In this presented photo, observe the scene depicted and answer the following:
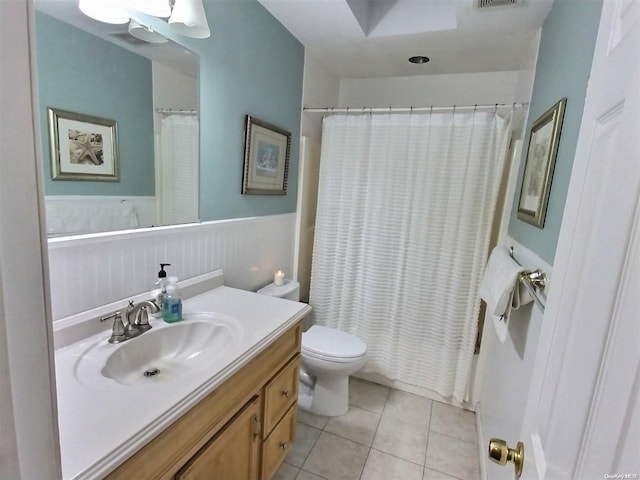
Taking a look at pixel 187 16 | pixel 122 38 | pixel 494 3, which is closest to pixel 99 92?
pixel 122 38

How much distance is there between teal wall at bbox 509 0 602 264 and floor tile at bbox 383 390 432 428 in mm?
1272

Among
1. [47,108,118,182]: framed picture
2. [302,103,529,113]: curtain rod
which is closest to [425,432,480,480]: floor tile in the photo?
[302,103,529,113]: curtain rod

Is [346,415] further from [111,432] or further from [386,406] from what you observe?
[111,432]

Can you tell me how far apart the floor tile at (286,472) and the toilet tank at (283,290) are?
884mm

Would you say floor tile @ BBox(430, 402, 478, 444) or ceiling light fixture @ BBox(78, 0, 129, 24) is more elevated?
ceiling light fixture @ BBox(78, 0, 129, 24)

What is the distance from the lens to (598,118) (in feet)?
1.66

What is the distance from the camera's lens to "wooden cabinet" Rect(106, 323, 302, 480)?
0.75 metres

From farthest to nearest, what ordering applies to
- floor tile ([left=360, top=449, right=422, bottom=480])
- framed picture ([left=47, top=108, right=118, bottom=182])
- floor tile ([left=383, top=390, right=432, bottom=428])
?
floor tile ([left=383, top=390, right=432, bottom=428]) < floor tile ([left=360, top=449, right=422, bottom=480]) < framed picture ([left=47, top=108, right=118, bottom=182])

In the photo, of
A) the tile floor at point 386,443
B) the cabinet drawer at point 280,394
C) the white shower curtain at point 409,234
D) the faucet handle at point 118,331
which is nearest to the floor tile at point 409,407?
the tile floor at point 386,443

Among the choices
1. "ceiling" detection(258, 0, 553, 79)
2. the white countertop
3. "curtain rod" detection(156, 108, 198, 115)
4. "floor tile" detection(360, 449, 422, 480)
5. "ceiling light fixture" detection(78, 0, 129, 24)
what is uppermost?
"ceiling" detection(258, 0, 553, 79)

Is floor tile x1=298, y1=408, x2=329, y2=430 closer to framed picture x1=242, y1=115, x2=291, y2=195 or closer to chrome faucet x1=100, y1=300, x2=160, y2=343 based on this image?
chrome faucet x1=100, y1=300, x2=160, y2=343

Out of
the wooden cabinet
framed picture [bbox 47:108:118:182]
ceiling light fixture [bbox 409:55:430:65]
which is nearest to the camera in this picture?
the wooden cabinet

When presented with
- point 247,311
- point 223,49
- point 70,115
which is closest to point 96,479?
point 247,311

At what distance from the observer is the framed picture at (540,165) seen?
1.11m
